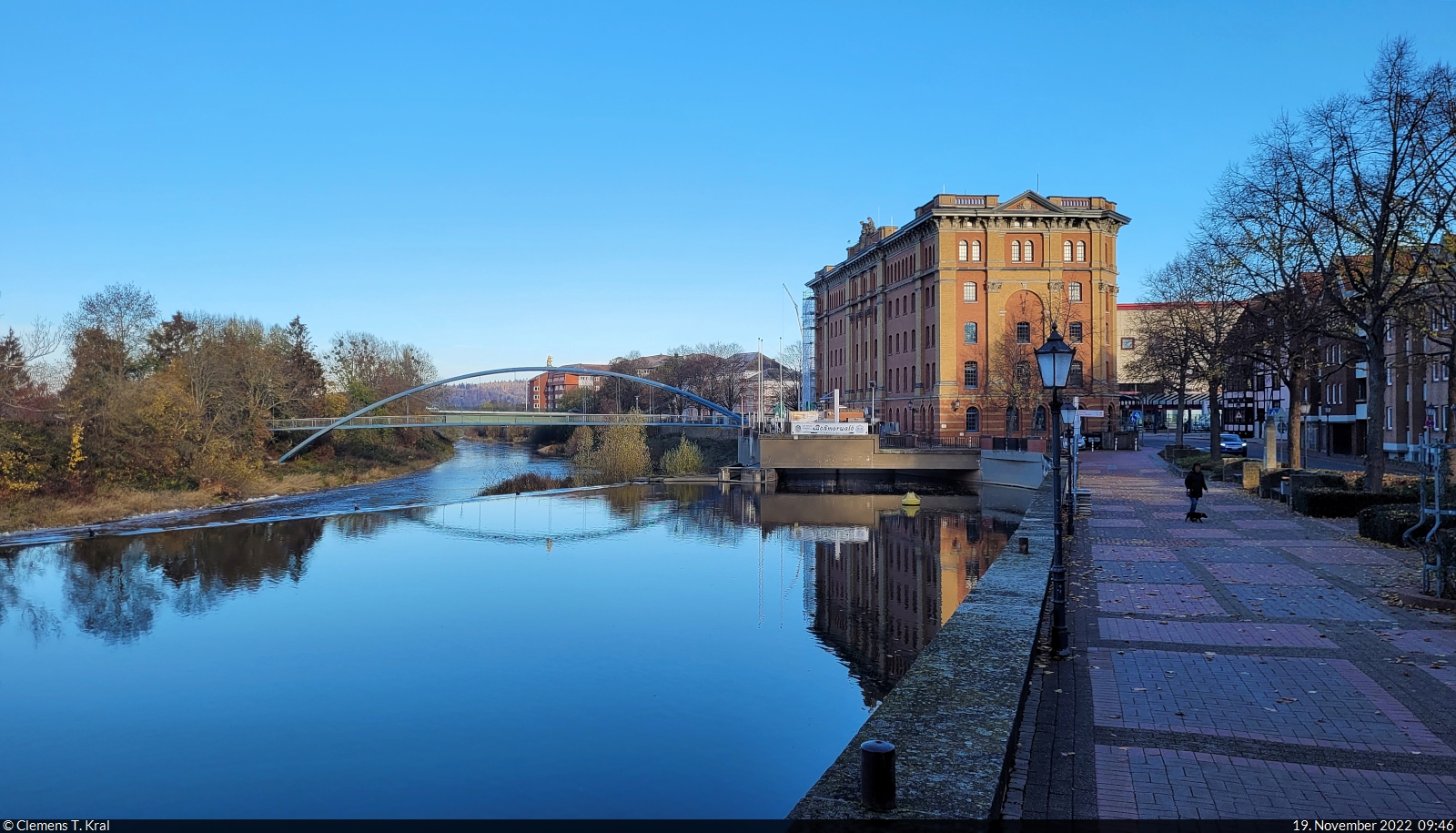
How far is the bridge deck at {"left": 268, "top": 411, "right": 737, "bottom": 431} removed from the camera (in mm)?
61250

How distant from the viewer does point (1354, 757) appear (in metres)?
6.88

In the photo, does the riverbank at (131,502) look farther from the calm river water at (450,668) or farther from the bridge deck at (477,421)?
the bridge deck at (477,421)

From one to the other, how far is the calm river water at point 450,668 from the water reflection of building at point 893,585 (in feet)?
0.36

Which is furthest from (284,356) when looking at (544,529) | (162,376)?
(544,529)

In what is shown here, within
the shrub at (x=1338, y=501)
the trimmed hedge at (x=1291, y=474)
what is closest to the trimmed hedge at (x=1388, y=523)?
the shrub at (x=1338, y=501)

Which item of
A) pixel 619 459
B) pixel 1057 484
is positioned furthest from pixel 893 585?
pixel 619 459

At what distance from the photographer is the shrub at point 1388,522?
1772 centimetres

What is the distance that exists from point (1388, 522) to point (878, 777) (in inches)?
685

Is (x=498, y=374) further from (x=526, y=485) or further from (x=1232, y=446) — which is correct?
(x=1232, y=446)

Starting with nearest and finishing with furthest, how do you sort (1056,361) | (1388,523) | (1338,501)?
1. (1056,361)
2. (1388,523)
3. (1338,501)

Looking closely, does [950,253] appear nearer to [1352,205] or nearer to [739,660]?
[1352,205]

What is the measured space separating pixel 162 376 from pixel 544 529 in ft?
87.1

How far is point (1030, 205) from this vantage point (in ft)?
197

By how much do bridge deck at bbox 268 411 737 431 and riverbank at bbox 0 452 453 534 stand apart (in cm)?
550
